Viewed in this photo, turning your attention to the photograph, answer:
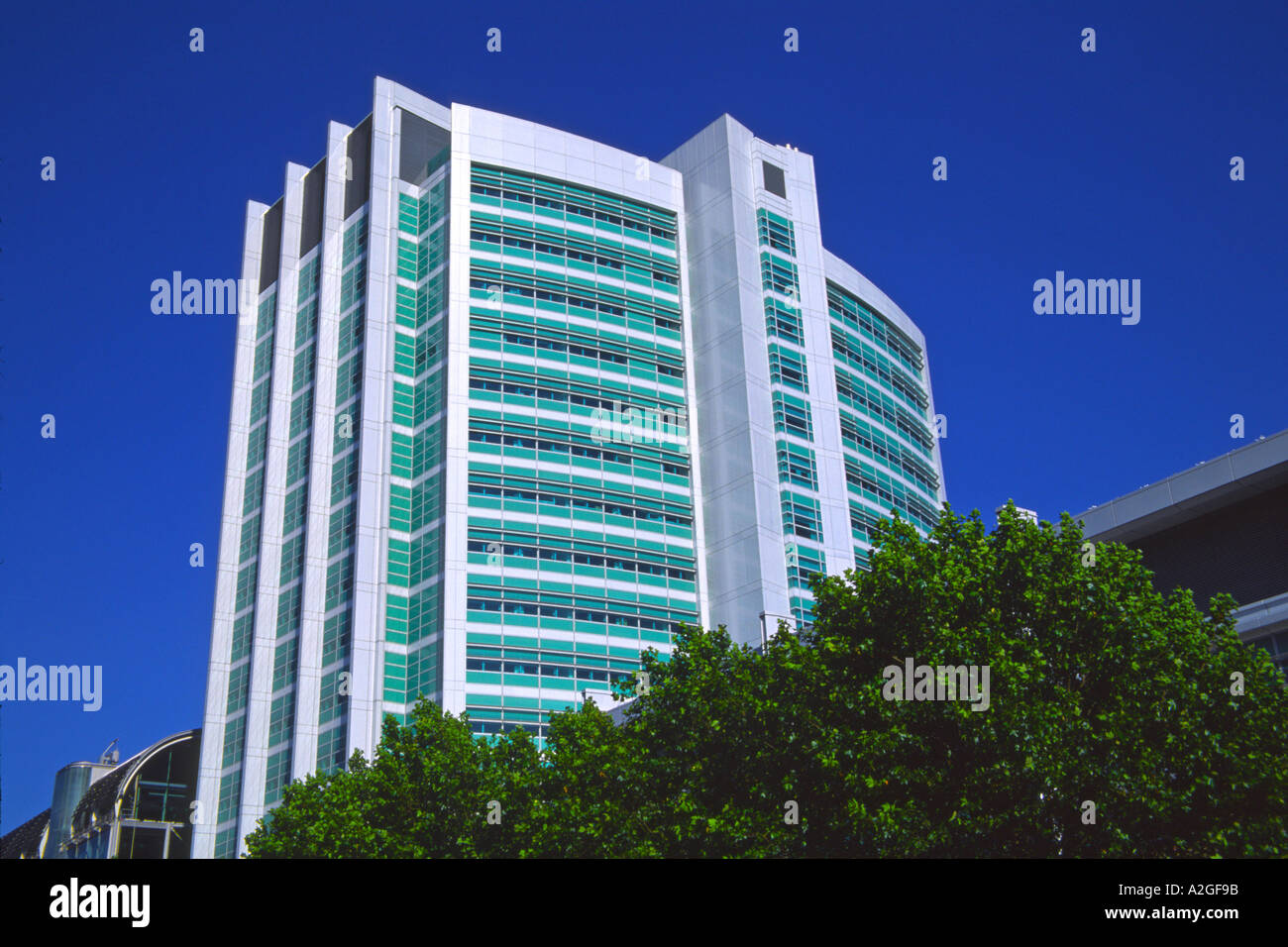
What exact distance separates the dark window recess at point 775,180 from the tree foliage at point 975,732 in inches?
3091

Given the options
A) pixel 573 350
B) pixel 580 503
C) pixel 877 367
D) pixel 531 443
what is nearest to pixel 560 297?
pixel 573 350

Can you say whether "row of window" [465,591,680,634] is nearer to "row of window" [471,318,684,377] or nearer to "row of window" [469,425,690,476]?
"row of window" [469,425,690,476]

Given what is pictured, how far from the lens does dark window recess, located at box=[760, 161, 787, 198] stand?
362 feet

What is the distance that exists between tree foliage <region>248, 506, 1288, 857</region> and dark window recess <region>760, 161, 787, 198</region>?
258ft

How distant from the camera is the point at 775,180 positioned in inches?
4363

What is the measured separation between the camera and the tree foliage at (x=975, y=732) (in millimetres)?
27812

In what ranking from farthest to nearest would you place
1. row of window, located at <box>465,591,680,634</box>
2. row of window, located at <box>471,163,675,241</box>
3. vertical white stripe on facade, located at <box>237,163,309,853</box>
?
1. row of window, located at <box>471,163,675,241</box>
2. vertical white stripe on facade, located at <box>237,163,309,853</box>
3. row of window, located at <box>465,591,680,634</box>

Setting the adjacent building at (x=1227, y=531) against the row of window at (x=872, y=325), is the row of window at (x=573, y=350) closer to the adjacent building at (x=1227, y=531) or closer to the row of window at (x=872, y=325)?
the row of window at (x=872, y=325)

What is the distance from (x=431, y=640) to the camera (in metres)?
86.1

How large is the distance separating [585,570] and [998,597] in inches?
2444

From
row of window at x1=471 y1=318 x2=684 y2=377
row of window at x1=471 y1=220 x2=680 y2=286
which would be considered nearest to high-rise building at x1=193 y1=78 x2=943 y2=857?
row of window at x1=471 y1=318 x2=684 y2=377

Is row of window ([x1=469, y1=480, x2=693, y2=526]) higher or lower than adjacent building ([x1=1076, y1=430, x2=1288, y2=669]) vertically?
higher
